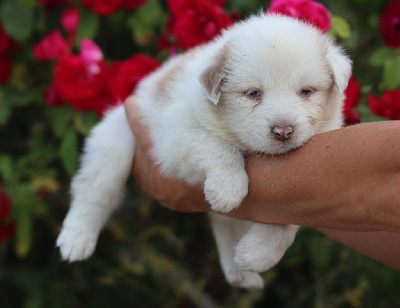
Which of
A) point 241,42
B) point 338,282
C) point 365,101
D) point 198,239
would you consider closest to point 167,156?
point 241,42

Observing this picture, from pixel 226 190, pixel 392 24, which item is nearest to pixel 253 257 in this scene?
pixel 226 190

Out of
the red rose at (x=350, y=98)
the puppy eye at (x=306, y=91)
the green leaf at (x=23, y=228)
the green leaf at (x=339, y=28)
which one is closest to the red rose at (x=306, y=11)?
the green leaf at (x=339, y=28)

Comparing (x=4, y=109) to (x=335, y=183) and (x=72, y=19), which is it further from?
(x=335, y=183)

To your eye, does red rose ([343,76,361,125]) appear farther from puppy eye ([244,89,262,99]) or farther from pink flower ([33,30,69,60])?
pink flower ([33,30,69,60])

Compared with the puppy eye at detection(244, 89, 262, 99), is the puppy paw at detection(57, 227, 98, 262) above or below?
below

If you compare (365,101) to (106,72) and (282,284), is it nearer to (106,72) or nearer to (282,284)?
(106,72)

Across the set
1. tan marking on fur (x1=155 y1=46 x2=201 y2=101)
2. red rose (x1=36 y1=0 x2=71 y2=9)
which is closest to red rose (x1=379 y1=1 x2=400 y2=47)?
tan marking on fur (x1=155 y1=46 x2=201 y2=101)

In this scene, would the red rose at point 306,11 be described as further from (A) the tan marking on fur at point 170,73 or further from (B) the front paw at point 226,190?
(B) the front paw at point 226,190

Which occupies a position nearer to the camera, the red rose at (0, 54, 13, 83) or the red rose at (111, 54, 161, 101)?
the red rose at (111, 54, 161, 101)
